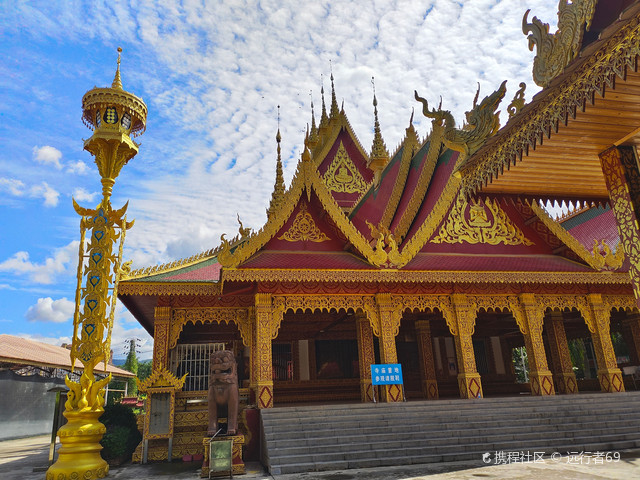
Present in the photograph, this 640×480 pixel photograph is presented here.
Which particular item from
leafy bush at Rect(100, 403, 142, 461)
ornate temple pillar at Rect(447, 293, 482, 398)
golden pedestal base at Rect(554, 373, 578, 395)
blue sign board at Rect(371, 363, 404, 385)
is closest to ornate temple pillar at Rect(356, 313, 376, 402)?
blue sign board at Rect(371, 363, 404, 385)

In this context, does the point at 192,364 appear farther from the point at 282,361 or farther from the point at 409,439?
the point at 409,439

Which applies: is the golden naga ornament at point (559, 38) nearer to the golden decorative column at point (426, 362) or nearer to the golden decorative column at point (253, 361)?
the golden decorative column at point (253, 361)

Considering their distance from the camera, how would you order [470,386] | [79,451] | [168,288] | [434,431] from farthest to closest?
[470,386], [168,288], [434,431], [79,451]

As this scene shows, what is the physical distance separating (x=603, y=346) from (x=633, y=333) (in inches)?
131

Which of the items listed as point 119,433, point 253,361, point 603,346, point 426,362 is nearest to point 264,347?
point 253,361

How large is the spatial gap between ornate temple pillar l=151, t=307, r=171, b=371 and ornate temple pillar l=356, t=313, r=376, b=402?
15.8 feet

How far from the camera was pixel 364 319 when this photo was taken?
11508mm

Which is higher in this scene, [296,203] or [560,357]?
[296,203]

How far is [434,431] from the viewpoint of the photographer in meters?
8.44

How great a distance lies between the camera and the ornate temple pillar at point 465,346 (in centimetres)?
1087

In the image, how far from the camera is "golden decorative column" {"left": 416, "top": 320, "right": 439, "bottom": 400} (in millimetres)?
13342

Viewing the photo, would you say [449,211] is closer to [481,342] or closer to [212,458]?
[481,342]

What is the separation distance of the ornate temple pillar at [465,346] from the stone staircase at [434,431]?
A: 89 centimetres

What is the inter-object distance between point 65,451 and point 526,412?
29.5ft
